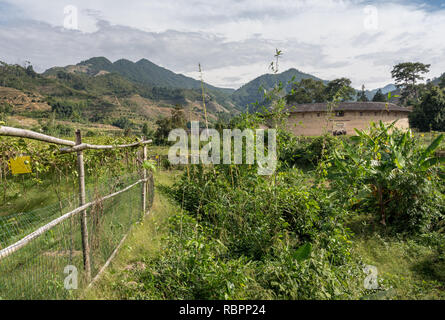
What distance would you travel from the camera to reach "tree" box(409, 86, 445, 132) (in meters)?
27.2

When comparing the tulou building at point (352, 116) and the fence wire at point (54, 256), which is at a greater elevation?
the tulou building at point (352, 116)

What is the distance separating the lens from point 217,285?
206 cm

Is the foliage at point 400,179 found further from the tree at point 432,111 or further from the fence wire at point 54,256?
the tree at point 432,111

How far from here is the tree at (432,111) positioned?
1070 inches

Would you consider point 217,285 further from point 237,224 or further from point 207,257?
point 237,224

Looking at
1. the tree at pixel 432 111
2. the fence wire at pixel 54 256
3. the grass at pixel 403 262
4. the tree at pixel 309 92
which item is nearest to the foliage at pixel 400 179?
the grass at pixel 403 262

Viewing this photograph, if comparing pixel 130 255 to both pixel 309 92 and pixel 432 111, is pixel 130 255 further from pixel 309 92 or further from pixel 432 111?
pixel 309 92

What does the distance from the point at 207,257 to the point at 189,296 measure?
0.35 metres

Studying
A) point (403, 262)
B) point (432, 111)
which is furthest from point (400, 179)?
point (432, 111)

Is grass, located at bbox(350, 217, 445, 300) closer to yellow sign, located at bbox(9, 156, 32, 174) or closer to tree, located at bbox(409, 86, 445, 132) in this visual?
yellow sign, located at bbox(9, 156, 32, 174)

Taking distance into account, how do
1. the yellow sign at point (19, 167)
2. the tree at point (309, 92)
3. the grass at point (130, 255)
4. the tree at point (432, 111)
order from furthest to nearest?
the tree at point (309, 92), the tree at point (432, 111), the yellow sign at point (19, 167), the grass at point (130, 255)

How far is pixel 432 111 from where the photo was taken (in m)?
27.9

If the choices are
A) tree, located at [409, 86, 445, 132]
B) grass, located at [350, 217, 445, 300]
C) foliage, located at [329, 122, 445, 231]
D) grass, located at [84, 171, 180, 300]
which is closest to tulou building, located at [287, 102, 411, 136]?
tree, located at [409, 86, 445, 132]
